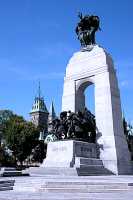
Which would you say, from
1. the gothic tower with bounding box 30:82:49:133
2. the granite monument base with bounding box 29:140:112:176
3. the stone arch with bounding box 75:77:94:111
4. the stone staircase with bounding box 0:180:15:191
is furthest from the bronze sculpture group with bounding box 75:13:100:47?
the gothic tower with bounding box 30:82:49:133

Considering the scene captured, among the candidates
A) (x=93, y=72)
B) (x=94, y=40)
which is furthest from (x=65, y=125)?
(x=94, y=40)

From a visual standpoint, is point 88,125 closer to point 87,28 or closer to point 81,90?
point 81,90

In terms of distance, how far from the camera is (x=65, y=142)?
866 inches

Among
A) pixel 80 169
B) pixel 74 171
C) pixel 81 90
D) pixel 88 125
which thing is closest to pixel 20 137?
pixel 81 90

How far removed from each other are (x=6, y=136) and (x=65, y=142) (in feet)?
83.0

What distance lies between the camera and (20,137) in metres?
44.7

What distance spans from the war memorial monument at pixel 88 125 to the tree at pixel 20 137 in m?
19.0

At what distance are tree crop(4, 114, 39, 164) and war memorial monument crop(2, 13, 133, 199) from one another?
18962 millimetres

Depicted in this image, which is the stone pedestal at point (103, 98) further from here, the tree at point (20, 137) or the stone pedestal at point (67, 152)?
the tree at point (20, 137)

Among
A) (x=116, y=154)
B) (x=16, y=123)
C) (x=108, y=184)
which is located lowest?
(x=108, y=184)

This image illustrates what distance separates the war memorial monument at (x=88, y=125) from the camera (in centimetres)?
2091

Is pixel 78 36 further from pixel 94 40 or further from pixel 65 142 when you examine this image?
pixel 65 142

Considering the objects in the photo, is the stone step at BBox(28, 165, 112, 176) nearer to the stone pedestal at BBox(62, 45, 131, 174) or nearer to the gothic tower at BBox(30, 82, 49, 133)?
the stone pedestal at BBox(62, 45, 131, 174)

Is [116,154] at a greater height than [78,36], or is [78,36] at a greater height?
[78,36]
